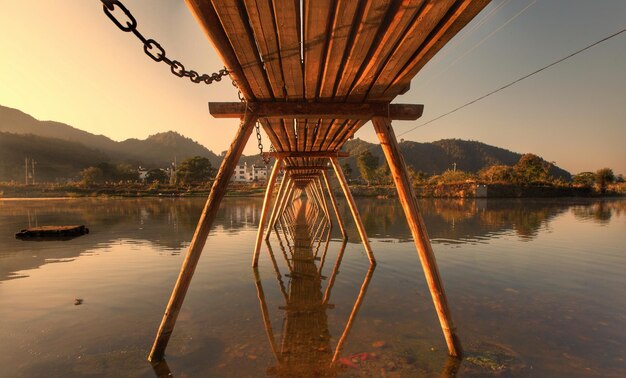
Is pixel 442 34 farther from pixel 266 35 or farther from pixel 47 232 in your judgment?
pixel 47 232

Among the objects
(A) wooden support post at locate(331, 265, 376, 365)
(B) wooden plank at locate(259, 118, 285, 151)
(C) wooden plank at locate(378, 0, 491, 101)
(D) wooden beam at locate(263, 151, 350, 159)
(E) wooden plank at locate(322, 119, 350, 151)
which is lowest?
(A) wooden support post at locate(331, 265, 376, 365)

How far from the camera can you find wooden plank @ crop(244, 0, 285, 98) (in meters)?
2.68

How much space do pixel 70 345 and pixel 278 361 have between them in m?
3.44

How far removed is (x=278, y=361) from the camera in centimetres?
417

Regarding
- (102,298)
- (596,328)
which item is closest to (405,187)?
(596,328)

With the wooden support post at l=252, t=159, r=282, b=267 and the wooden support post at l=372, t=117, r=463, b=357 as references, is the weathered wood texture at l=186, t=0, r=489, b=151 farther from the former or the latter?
the wooden support post at l=252, t=159, r=282, b=267

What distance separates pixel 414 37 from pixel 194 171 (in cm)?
10600

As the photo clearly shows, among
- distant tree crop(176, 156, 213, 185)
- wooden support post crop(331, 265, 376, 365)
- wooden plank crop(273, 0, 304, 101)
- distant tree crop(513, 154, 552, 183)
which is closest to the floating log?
wooden support post crop(331, 265, 376, 365)

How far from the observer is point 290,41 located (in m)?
3.22

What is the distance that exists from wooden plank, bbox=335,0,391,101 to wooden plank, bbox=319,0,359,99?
0.30 ft

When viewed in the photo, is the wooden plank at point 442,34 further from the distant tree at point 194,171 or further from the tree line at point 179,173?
the distant tree at point 194,171

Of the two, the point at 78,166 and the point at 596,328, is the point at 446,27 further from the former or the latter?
the point at 78,166

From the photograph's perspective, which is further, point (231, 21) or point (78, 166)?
point (78, 166)

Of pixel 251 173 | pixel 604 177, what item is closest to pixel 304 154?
pixel 604 177
